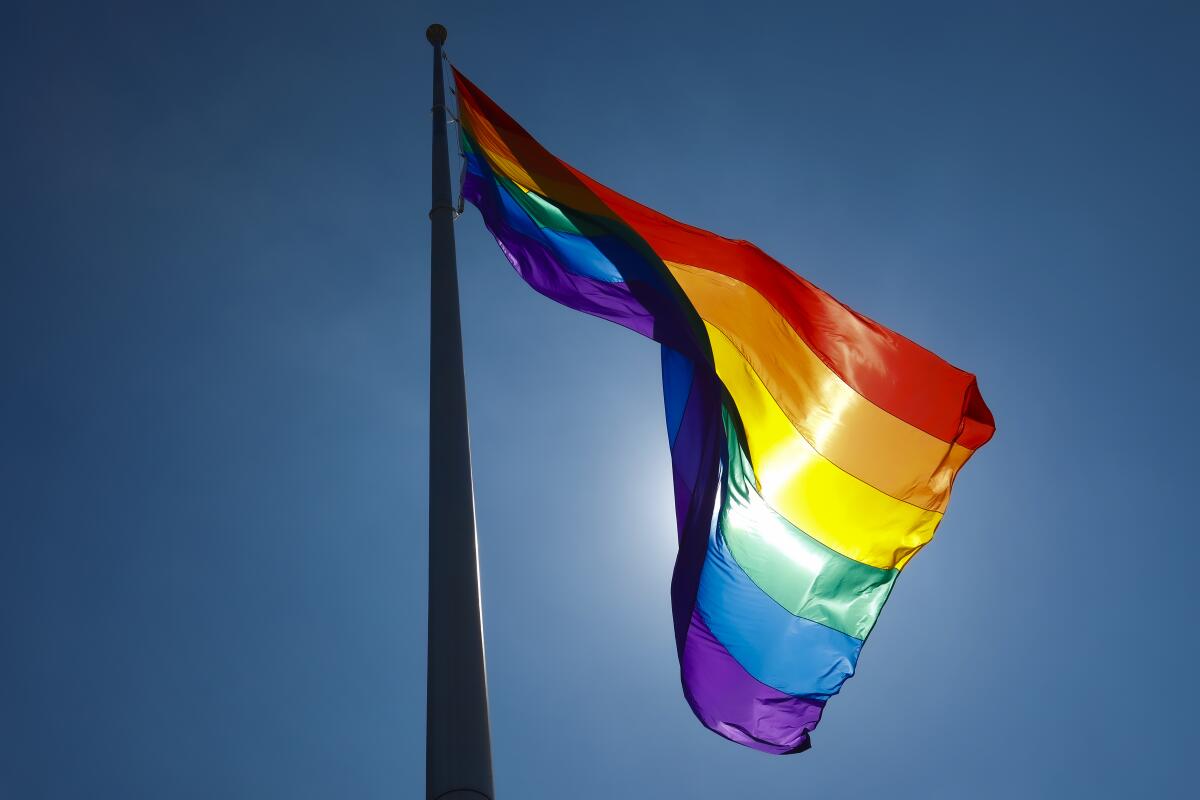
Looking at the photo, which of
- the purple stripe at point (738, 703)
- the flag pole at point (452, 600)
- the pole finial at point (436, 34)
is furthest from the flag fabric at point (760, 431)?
the flag pole at point (452, 600)

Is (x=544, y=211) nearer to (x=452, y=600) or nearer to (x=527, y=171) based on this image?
(x=527, y=171)

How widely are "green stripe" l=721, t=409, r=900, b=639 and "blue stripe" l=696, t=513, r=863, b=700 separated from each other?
12 cm

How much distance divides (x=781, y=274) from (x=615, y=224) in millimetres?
2049

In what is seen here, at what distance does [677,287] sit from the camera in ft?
36.8

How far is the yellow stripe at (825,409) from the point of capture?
11.2 metres

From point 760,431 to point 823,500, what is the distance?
105 centimetres

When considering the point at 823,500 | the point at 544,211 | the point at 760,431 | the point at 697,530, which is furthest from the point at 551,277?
the point at 823,500

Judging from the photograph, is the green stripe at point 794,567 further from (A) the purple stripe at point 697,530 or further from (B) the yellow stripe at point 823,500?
(A) the purple stripe at point 697,530

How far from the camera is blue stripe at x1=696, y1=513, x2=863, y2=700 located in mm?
10477

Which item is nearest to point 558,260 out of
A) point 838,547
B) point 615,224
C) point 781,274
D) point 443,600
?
point 615,224

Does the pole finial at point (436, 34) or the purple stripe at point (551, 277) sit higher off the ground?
the pole finial at point (436, 34)

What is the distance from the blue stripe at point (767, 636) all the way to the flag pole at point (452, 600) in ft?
13.2

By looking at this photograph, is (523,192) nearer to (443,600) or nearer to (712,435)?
(712,435)

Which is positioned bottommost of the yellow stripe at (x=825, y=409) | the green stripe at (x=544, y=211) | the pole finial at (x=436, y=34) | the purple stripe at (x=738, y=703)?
the purple stripe at (x=738, y=703)
